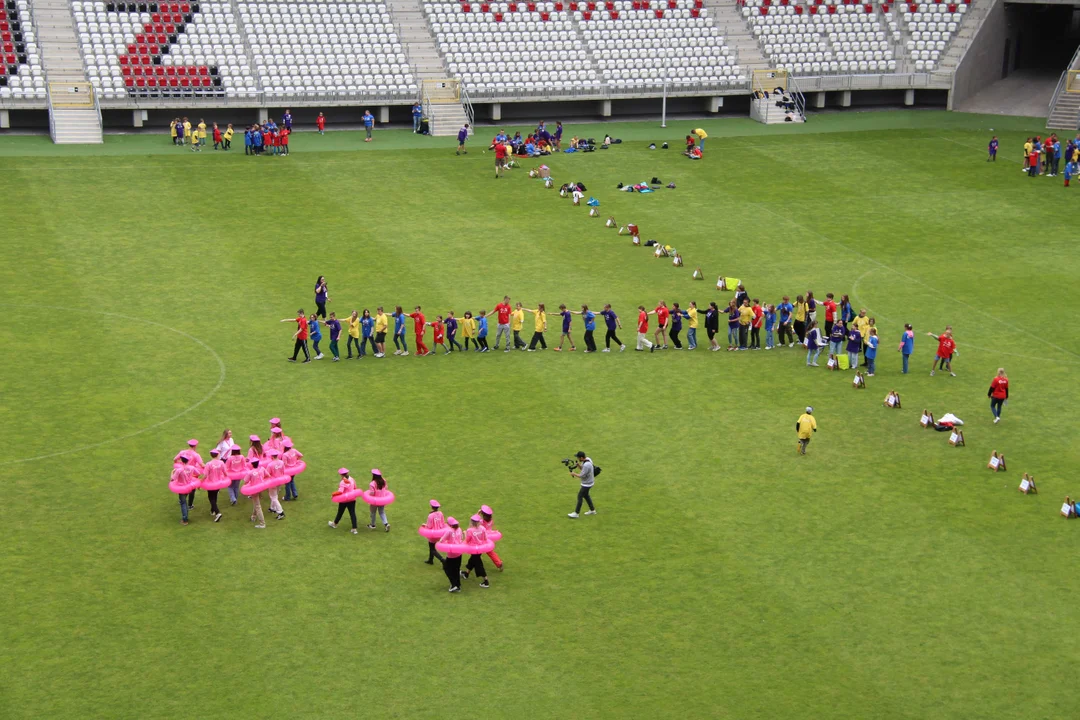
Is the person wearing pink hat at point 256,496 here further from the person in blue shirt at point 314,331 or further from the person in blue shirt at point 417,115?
the person in blue shirt at point 417,115

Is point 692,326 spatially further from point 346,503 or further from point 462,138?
point 462,138

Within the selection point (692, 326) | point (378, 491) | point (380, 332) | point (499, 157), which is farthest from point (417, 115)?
point (378, 491)

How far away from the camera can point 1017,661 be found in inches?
964

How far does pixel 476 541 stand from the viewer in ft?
87.1

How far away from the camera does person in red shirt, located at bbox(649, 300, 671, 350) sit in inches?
1591

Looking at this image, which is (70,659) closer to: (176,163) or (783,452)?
(783,452)

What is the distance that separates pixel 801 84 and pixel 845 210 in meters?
19.3

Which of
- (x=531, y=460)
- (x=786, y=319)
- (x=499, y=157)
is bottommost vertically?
(x=531, y=460)

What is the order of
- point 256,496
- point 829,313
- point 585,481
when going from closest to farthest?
point 256,496
point 585,481
point 829,313

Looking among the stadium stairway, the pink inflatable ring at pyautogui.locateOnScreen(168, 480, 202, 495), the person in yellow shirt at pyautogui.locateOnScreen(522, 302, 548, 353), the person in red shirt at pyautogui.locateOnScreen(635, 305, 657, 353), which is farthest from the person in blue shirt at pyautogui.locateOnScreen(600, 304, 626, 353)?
A: the stadium stairway

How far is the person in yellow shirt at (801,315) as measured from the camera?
4094cm

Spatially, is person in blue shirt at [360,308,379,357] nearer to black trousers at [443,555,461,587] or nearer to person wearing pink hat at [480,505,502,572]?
person wearing pink hat at [480,505,502,572]

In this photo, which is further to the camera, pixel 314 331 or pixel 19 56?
pixel 19 56

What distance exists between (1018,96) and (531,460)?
52.1 metres
